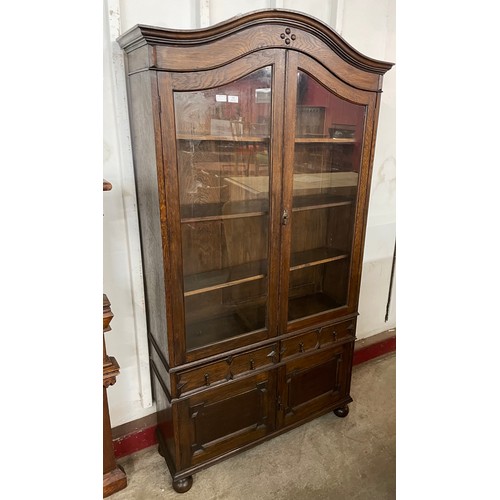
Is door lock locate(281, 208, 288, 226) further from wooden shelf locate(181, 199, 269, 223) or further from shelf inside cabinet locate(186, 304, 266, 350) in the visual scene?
shelf inside cabinet locate(186, 304, 266, 350)

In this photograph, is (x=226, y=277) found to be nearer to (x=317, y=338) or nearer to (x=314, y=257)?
(x=314, y=257)

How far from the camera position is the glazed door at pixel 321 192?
141cm

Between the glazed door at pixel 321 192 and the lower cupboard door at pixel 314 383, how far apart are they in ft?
0.75

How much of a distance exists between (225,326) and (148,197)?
64 centimetres

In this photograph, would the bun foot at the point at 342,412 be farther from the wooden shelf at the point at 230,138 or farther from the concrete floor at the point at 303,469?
the wooden shelf at the point at 230,138

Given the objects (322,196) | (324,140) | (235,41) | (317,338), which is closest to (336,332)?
(317,338)

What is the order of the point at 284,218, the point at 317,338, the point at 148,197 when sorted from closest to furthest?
the point at 148,197
the point at 284,218
the point at 317,338

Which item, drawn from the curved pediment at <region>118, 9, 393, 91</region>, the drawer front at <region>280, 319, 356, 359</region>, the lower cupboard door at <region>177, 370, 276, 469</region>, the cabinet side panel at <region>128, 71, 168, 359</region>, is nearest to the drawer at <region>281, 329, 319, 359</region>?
the drawer front at <region>280, 319, 356, 359</region>

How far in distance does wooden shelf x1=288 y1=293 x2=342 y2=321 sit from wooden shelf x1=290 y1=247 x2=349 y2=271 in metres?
0.20

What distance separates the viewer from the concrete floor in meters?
1.65

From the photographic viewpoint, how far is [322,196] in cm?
169
